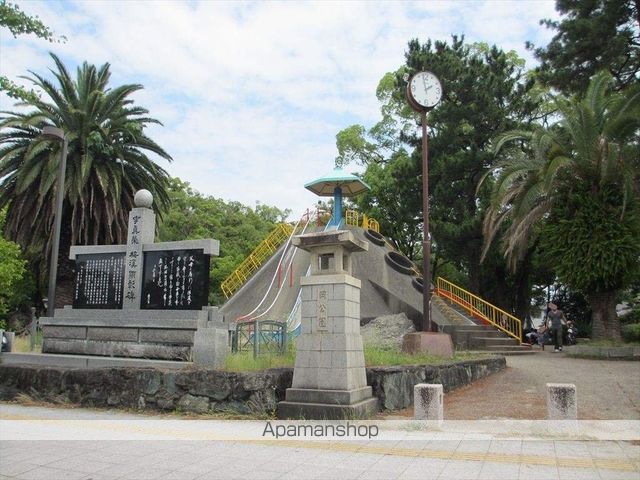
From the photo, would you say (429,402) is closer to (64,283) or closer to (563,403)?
(563,403)

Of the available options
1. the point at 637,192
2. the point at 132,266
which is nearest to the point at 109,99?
the point at 132,266

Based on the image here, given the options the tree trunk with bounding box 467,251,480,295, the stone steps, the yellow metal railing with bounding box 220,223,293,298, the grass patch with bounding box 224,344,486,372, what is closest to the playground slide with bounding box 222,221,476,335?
the stone steps

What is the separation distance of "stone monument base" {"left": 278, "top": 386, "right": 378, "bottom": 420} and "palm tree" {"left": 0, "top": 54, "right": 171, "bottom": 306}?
15.8 m

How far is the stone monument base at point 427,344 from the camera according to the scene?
502 inches

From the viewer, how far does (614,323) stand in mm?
18188

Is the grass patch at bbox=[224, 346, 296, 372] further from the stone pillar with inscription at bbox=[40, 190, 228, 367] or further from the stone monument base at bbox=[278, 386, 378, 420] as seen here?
the stone monument base at bbox=[278, 386, 378, 420]

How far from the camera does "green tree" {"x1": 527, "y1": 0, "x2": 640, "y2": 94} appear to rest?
14.4m

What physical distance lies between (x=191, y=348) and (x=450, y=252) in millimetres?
17920

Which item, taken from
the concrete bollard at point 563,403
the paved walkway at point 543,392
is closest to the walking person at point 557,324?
the paved walkway at point 543,392

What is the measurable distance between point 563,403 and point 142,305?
8235mm

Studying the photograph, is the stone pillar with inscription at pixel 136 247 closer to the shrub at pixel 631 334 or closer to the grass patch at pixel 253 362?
the grass patch at pixel 253 362

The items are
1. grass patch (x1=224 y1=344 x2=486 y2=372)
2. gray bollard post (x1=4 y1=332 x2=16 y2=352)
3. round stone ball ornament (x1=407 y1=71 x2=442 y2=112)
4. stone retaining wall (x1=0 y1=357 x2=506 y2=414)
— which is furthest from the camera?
round stone ball ornament (x1=407 y1=71 x2=442 y2=112)

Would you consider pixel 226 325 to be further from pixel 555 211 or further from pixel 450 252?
pixel 450 252

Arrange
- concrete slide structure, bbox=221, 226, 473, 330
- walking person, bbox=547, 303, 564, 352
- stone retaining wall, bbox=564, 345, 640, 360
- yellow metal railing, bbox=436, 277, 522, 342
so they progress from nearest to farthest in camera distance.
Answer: stone retaining wall, bbox=564, 345, 640, 360, walking person, bbox=547, 303, 564, 352, concrete slide structure, bbox=221, 226, 473, 330, yellow metal railing, bbox=436, 277, 522, 342
